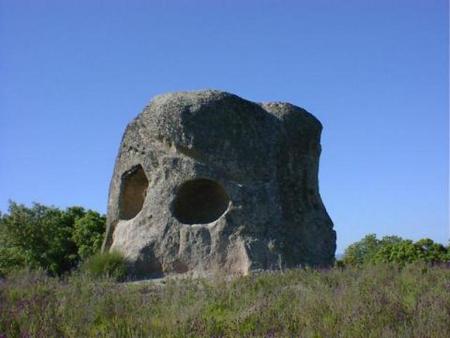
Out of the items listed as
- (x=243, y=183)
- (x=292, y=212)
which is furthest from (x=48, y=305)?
(x=292, y=212)

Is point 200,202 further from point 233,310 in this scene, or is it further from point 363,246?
point 363,246

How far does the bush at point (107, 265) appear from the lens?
1473 cm

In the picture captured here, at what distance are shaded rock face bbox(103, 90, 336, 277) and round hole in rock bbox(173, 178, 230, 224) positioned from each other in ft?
0.08

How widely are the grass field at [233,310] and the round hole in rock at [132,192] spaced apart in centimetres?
574

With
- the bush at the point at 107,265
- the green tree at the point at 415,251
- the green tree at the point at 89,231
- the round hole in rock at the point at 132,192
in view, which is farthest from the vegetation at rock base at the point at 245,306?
the green tree at the point at 415,251

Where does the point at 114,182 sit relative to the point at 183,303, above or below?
above

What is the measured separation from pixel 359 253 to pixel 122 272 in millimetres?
18609

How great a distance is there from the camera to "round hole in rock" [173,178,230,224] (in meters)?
16.3

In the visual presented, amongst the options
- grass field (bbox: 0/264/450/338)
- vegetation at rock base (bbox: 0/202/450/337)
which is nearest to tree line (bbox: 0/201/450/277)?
vegetation at rock base (bbox: 0/202/450/337)

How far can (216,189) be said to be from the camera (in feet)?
54.3

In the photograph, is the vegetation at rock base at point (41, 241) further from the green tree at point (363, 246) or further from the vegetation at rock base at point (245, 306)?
the green tree at point (363, 246)

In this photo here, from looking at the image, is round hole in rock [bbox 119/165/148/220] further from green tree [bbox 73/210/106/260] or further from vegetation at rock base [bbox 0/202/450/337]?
green tree [bbox 73/210/106/260]

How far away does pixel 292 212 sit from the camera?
16.5 metres

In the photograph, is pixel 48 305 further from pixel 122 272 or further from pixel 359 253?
pixel 359 253
